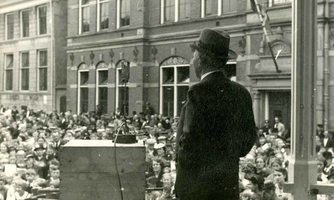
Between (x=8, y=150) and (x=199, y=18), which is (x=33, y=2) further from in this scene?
(x=199, y=18)

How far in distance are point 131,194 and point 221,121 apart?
0.69m

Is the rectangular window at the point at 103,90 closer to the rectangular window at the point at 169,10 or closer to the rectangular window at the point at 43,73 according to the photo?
the rectangular window at the point at 169,10

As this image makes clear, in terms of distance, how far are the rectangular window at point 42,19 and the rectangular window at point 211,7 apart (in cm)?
330

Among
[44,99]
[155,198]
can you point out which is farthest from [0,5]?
[155,198]

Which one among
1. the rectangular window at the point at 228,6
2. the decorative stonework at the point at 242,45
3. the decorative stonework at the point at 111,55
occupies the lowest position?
the decorative stonework at the point at 111,55

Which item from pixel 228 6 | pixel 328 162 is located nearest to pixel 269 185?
pixel 328 162

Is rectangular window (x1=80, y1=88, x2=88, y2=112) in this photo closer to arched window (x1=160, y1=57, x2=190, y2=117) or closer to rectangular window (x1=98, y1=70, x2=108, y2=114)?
rectangular window (x1=98, y1=70, x2=108, y2=114)

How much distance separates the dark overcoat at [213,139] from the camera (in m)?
1.72

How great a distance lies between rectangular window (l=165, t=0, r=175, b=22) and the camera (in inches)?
222

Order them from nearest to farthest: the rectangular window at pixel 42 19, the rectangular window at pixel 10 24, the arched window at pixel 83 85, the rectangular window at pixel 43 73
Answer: the arched window at pixel 83 85, the rectangular window at pixel 10 24, the rectangular window at pixel 43 73, the rectangular window at pixel 42 19

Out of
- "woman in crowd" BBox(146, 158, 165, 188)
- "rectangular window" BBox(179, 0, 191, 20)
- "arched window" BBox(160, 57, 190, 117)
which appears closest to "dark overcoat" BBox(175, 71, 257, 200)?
"woman in crowd" BBox(146, 158, 165, 188)

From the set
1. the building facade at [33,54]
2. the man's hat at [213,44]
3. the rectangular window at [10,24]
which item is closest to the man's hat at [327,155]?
the man's hat at [213,44]

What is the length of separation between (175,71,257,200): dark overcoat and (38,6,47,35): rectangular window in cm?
680

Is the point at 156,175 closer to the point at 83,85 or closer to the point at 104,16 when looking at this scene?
the point at 83,85
